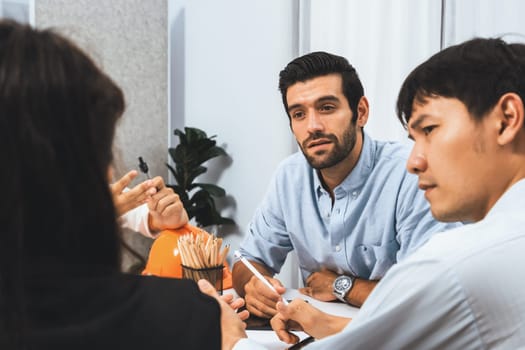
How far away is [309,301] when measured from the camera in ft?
4.83

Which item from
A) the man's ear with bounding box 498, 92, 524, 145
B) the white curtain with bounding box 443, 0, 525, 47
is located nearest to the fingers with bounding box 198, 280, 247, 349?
the man's ear with bounding box 498, 92, 524, 145

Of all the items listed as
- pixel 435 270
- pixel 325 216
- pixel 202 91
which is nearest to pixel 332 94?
pixel 325 216

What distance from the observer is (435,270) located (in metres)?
0.70

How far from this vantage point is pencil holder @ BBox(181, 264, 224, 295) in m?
1.25

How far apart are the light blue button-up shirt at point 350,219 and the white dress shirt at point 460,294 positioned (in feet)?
2.46

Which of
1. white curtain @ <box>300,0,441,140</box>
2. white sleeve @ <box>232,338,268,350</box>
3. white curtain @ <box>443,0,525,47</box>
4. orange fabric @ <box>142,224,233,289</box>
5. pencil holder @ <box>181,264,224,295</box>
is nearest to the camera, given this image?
white sleeve @ <box>232,338,268,350</box>

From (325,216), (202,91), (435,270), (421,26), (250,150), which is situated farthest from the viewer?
(202,91)

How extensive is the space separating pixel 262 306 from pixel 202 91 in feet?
7.57

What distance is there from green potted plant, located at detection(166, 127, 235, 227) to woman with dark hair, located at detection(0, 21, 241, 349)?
8.26 ft

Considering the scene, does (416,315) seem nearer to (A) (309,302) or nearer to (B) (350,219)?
(A) (309,302)

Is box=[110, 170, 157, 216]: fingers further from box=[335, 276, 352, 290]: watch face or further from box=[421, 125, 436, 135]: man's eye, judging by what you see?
box=[421, 125, 436, 135]: man's eye

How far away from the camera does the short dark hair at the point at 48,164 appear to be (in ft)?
1.65

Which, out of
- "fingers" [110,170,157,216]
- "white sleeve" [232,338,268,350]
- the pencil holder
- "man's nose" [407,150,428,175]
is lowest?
"white sleeve" [232,338,268,350]

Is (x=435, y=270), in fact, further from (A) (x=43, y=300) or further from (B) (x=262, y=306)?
(B) (x=262, y=306)
